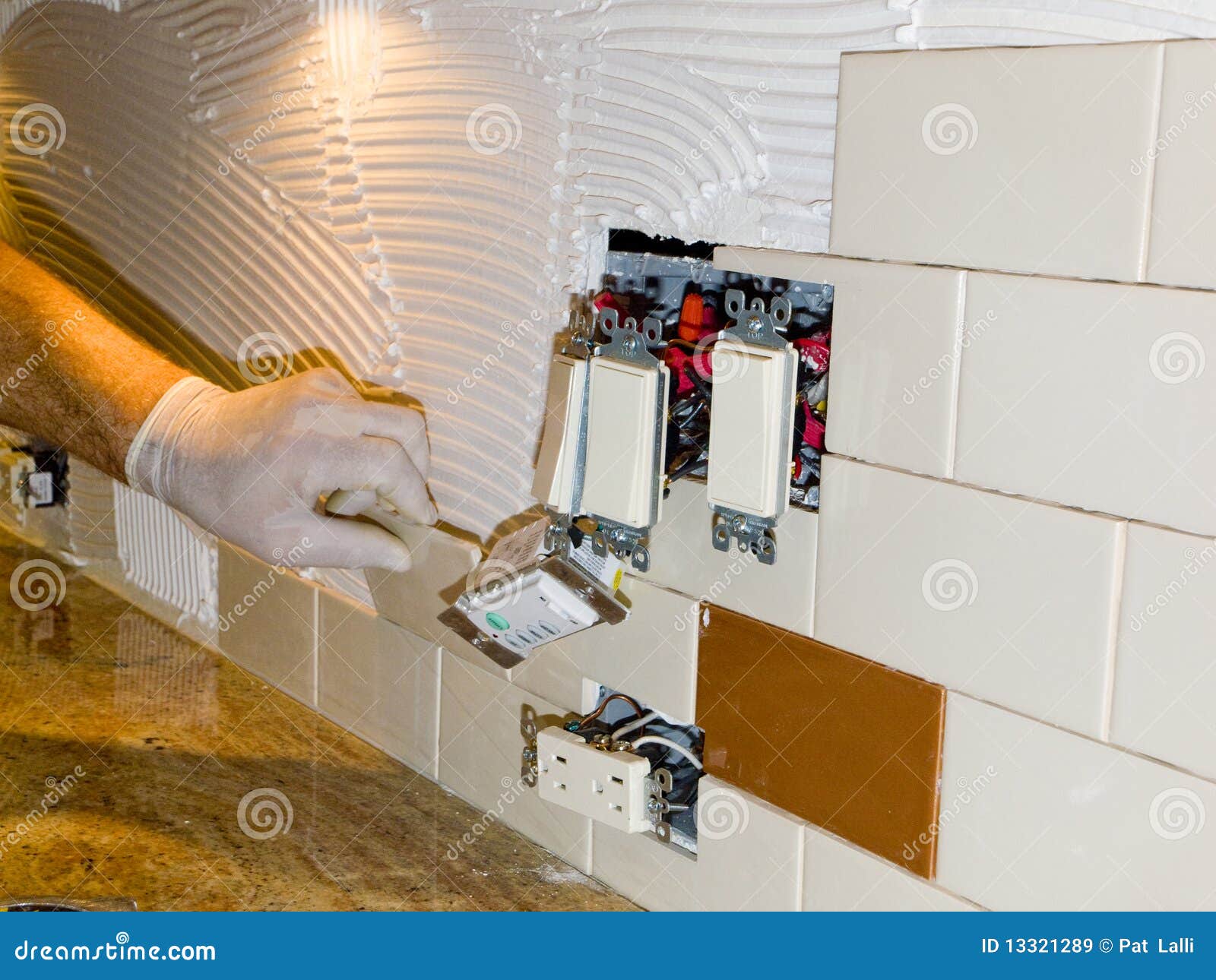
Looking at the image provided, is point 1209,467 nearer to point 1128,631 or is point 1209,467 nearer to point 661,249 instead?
point 1128,631

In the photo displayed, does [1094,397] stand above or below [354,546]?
above

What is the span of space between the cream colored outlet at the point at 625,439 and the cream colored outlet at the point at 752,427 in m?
0.05

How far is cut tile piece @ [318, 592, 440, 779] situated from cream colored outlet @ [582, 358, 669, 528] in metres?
0.39

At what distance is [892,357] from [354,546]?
586 mm

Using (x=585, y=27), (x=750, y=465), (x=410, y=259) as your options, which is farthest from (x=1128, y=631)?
(x=410, y=259)

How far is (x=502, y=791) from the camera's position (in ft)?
3.94

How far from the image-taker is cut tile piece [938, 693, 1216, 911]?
712 mm

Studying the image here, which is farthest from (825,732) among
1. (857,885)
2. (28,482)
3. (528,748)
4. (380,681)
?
(28,482)

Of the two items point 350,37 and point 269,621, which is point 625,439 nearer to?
point 350,37

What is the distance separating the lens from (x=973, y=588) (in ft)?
2.58

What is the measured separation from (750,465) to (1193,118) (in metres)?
0.34

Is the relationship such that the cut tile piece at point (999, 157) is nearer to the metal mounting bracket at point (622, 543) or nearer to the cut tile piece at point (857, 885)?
the metal mounting bracket at point (622, 543)

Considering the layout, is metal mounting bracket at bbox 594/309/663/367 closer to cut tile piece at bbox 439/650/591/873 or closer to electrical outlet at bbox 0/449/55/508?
cut tile piece at bbox 439/650/591/873

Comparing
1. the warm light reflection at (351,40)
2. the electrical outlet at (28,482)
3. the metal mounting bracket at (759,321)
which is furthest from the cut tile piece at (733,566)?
the electrical outlet at (28,482)
